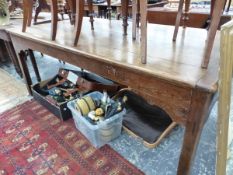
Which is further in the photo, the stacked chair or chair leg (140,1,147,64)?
chair leg (140,1,147,64)

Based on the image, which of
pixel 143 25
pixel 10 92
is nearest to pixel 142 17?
pixel 143 25

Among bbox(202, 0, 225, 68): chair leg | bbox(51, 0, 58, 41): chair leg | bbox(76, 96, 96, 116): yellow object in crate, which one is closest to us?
bbox(202, 0, 225, 68): chair leg

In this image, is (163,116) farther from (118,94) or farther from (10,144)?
(10,144)

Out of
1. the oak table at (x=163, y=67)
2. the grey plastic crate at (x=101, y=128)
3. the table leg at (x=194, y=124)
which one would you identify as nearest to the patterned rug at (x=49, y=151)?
the grey plastic crate at (x=101, y=128)

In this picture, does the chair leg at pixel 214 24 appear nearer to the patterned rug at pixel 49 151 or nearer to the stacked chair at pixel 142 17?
the stacked chair at pixel 142 17

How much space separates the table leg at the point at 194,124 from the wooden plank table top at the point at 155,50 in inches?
2.0

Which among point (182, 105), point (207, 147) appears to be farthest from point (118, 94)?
point (182, 105)

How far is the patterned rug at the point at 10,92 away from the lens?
1881 millimetres

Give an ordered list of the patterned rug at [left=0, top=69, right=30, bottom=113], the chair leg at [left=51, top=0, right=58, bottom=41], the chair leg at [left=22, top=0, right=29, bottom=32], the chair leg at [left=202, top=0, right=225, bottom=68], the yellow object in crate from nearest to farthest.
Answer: the chair leg at [left=202, top=0, right=225, bottom=68]
the chair leg at [left=51, top=0, right=58, bottom=41]
the yellow object in crate
the chair leg at [left=22, top=0, right=29, bottom=32]
the patterned rug at [left=0, top=69, right=30, bottom=113]

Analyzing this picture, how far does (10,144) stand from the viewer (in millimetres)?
1408

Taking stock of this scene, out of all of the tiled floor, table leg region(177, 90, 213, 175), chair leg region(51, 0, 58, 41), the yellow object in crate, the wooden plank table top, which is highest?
chair leg region(51, 0, 58, 41)

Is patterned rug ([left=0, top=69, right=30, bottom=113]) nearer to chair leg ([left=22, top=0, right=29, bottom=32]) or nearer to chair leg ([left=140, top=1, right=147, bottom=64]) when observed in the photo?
chair leg ([left=22, top=0, right=29, bottom=32])

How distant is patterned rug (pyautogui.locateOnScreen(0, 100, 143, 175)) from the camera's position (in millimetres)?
1194

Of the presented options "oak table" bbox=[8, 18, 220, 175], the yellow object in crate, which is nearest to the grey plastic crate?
the yellow object in crate
